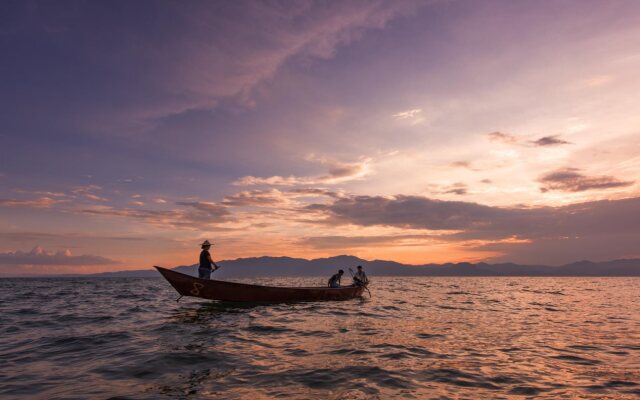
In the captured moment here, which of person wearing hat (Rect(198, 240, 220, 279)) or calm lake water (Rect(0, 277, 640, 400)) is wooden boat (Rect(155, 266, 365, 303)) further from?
calm lake water (Rect(0, 277, 640, 400))

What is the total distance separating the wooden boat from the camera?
2084 centimetres

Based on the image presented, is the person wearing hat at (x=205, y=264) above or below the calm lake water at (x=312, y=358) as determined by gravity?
above

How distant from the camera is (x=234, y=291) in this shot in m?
22.4

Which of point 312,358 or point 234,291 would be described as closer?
point 312,358

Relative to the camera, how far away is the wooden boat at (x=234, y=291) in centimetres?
2084

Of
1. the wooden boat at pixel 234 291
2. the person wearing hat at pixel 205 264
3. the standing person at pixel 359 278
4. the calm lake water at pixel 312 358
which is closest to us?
the calm lake water at pixel 312 358

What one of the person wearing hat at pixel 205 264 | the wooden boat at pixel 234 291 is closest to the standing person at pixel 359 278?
the wooden boat at pixel 234 291

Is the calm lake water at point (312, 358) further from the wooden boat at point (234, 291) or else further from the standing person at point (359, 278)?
the standing person at point (359, 278)

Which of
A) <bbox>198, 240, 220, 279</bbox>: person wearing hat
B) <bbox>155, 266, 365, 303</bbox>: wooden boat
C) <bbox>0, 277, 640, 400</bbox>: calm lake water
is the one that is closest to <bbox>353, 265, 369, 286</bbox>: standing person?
<bbox>155, 266, 365, 303</bbox>: wooden boat

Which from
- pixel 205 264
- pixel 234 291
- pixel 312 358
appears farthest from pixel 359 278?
pixel 312 358

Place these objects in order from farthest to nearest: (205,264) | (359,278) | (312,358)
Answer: (359,278) < (205,264) < (312,358)

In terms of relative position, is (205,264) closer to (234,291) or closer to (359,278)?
(234,291)

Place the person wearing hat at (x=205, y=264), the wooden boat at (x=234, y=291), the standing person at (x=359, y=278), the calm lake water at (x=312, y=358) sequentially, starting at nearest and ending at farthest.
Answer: the calm lake water at (x=312, y=358), the wooden boat at (x=234, y=291), the person wearing hat at (x=205, y=264), the standing person at (x=359, y=278)

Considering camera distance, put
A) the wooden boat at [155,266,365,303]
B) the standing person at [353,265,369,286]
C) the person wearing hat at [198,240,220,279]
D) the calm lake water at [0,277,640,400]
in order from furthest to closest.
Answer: the standing person at [353,265,369,286] < the person wearing hat at [198,240,220,279] < the wooden boat at [155,266,365,303] < the calm lake water at [0,277,640,400]
